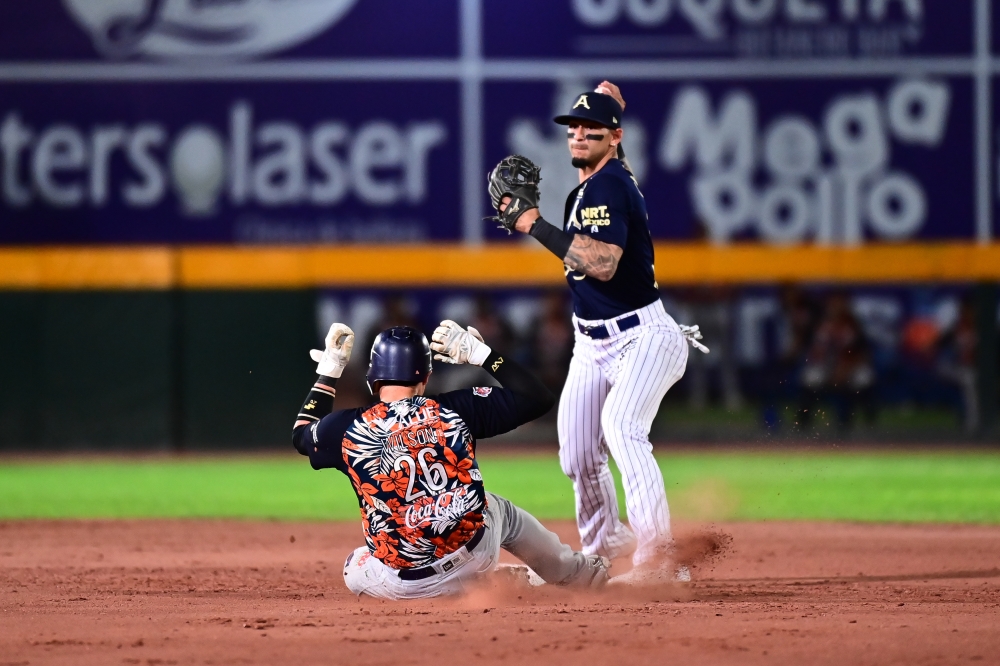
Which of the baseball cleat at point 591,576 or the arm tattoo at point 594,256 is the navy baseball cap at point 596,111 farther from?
the baseball cleat at point 591,576

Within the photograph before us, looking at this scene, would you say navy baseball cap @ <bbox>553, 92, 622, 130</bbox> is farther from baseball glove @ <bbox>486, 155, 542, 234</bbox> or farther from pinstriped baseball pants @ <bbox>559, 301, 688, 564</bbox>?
pinstriped baseball pants @ <bbox>559, 301, 688, 564</bbox>

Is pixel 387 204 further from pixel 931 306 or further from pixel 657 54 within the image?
pixel 931 306

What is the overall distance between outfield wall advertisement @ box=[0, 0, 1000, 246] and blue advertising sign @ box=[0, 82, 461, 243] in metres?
0.02

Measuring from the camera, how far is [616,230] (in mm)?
5367

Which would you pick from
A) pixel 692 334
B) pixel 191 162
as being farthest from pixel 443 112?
pixel 692 334

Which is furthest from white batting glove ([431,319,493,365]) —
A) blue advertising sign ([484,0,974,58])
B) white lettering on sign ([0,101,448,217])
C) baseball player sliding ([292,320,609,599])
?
blue advertising sign ([484,0,974,58])

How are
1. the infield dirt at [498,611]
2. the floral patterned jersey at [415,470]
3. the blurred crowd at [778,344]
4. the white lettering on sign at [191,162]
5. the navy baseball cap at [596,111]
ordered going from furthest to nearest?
the white lettering on sign at [191,162] → the blurred crowd at [778,344] → the navy baseball cap at [596,111] → the floral patterned jersey at [415,470] → the infield dirt at [498,611]

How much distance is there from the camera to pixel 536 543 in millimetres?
5211

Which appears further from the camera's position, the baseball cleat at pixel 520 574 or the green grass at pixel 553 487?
the green grass at pixel 553 487

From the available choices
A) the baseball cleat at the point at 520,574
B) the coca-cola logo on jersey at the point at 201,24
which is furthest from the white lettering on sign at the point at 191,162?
the baseball cleat at the point at 520,574

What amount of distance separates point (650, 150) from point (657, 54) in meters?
1.06

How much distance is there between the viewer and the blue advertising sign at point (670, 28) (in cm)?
1653

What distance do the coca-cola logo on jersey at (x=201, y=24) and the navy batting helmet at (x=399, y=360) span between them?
12.3 metres

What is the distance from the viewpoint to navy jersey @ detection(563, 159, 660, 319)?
5.40 metres
